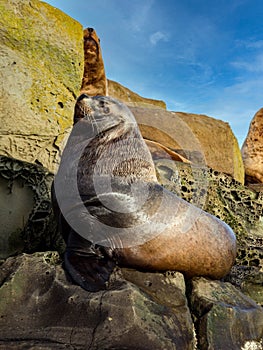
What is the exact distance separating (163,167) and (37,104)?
144cm

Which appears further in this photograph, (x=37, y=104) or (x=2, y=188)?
(x=37, y=104)

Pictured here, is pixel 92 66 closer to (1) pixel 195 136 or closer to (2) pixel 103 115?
(1) pixel 195 136

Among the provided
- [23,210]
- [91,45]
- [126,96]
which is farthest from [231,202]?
[126,96]

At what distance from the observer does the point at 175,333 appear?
1479 millimetres

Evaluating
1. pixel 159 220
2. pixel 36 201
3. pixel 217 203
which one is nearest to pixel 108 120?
pixel 159 220

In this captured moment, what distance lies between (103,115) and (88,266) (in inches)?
33.8

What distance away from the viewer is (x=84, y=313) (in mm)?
1493

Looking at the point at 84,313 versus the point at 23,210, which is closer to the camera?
the point at 84,313

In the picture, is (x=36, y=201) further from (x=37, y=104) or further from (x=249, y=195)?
(x=249, y=195)

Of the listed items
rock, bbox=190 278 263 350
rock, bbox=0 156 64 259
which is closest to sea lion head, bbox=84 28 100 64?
rock, bbox=0 156 64 259

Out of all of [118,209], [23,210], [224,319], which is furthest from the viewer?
[23,210]

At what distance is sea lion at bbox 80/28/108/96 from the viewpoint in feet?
15.7

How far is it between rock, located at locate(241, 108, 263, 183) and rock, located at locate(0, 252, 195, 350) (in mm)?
7051

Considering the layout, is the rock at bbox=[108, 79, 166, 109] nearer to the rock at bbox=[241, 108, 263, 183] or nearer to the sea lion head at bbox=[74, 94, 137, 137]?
the rock at bbox=[241, 108, 263, 183]
